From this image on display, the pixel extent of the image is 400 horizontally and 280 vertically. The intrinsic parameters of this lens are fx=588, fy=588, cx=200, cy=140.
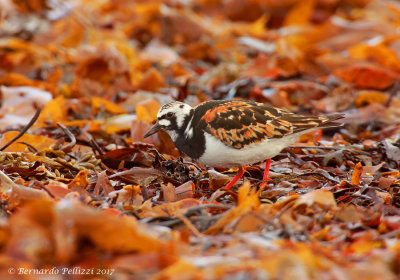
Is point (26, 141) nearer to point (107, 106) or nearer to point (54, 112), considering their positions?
point (54, 112)

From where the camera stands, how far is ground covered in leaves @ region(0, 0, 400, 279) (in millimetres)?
1781

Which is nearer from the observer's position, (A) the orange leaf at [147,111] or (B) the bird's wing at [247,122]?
(B) the bird's wing at [247,122]

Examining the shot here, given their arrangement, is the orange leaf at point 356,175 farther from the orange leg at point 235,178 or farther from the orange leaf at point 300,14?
the orange leaf at point 300,14

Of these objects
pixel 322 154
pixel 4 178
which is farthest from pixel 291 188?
pixel 4 178

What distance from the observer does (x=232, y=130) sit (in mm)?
3127

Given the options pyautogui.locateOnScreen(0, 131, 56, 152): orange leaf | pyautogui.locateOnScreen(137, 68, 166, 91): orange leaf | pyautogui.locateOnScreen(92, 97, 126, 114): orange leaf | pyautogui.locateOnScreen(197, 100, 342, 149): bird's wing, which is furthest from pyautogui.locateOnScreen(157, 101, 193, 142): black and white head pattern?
pyautogui.locateOnScreen(137, 68, 166, 91): orange leaf

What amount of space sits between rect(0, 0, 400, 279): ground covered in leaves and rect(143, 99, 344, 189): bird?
132 mm

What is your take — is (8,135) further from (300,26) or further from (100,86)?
(300,26)

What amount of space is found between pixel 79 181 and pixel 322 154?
149 centimetres

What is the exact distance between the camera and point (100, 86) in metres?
4.89

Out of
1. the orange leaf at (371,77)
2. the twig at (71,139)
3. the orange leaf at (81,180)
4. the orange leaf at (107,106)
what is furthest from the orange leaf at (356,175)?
the orange leaf at (371,77)

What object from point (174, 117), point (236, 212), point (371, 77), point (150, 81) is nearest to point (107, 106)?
point (150, 81)

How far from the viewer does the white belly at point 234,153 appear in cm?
310

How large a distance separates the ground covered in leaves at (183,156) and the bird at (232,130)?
0.13 m
